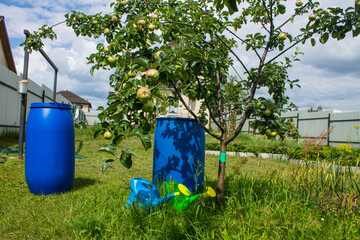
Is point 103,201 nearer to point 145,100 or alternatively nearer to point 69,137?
point 69,137

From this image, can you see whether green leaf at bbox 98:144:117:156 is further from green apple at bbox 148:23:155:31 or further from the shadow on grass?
the shadow on grass

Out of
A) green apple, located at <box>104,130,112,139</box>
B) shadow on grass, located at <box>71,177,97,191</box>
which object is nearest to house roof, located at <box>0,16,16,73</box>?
shadow on grass, located at <box>71,177,97,191</box>

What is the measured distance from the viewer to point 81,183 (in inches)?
131

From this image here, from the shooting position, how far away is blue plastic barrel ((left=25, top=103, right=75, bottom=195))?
9.12 feet

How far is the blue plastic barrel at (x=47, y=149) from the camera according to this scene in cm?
278

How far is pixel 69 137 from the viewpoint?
2906mm

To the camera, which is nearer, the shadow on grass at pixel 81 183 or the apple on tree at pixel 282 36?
the apple on tree at pixel 282 36

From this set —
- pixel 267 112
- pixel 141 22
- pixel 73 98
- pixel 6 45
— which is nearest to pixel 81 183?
pixel 141 22

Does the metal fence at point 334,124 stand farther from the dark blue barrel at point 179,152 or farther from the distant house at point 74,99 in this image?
the distant house at point 74,99

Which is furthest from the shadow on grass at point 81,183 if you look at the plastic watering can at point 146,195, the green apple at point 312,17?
the green apple at point 312,17

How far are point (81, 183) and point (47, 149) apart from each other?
2.57ft

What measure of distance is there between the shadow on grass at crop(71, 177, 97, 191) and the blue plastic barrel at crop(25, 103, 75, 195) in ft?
0.82

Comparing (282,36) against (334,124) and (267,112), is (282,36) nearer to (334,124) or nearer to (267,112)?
(267,112)

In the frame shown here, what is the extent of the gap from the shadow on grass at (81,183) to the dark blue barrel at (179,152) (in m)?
1.20
